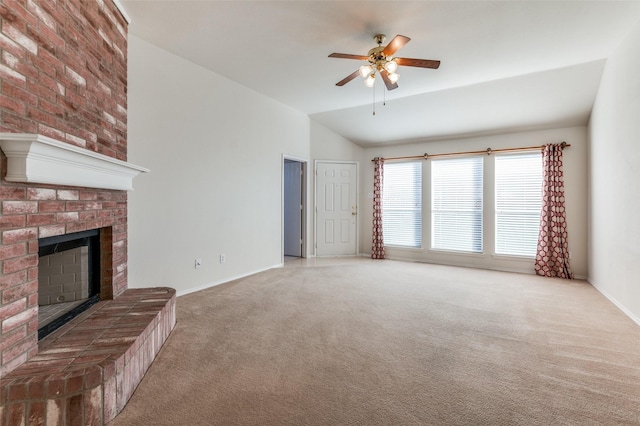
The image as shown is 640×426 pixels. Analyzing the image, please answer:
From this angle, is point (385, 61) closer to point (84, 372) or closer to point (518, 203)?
point (84, 372)

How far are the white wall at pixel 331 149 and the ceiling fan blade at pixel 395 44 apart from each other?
3.41m

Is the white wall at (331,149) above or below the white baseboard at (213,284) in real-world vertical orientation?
above

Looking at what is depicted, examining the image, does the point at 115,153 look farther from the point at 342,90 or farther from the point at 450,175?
the point at 450,175

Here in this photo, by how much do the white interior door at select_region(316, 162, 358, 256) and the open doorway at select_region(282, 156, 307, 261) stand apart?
32 centimetres

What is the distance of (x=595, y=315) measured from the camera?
312 cm

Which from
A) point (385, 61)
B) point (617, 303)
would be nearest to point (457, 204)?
point (617, 303)

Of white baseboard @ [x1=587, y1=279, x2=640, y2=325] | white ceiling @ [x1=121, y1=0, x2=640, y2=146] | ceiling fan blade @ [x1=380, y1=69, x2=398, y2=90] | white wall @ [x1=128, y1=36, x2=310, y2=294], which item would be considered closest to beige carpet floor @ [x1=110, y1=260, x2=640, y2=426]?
white baseboard @ [x1=587, y1=279, x2=640, y2=325]

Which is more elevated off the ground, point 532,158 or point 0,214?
point 532,158

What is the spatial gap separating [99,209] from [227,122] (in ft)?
7.69

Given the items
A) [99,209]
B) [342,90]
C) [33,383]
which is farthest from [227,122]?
[33,383]

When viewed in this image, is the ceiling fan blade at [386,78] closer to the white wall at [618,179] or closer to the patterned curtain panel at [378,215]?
the white wall at [618,179]

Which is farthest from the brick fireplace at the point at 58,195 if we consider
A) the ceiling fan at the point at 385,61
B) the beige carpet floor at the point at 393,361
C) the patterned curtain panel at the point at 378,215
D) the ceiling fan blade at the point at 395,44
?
the patterned curtain panel at the point at 378,215

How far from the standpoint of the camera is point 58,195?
6.03 ft

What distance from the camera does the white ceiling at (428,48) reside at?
2666mm
